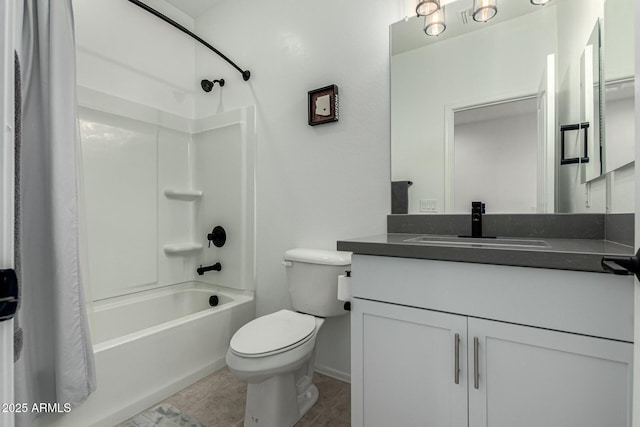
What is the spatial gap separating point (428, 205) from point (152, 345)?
164 centimetres

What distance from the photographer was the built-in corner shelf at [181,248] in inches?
92.4

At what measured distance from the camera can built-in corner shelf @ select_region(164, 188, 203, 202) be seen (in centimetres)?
237

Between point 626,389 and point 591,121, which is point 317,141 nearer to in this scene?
point 591,121

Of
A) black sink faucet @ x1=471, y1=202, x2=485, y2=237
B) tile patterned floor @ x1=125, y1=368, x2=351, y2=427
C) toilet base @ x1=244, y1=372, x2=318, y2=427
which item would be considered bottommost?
tile patterned floor @ x1=125, y1=368, x2=351, y2=427

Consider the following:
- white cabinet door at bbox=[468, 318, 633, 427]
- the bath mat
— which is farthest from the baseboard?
white cabinet door at bbox=[468, 318, 633, 427]

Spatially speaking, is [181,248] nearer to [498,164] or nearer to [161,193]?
[161,193]

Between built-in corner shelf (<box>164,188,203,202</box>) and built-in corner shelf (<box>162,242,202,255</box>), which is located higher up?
built-in corner shelf (<box>164,188,203,202</box>)

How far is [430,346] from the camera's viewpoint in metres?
0.99

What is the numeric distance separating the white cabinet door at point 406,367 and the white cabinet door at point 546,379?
0.05m

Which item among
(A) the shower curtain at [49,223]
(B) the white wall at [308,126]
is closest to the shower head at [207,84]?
(B) the white wall at [308,126]

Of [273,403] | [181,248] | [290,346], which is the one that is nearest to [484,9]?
[290,346]

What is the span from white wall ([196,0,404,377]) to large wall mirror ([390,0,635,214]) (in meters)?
0.13

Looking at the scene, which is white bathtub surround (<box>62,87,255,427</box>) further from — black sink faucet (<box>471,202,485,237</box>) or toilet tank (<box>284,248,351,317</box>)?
black sink faucet (<box>471,202,485,237</box>)

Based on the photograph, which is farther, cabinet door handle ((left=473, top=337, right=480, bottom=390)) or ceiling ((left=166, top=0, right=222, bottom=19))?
ceiling ((left=166, top=0, right=222, bottom=19))
